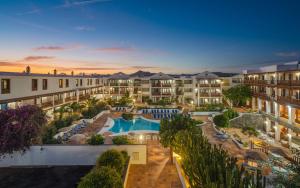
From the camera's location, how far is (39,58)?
4312 centimetres

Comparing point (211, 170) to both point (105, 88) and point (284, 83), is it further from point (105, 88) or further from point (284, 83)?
point (105, 88)

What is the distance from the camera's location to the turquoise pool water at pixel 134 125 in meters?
30.6

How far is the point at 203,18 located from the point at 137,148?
2778cm

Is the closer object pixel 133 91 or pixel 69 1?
pixel 69 1

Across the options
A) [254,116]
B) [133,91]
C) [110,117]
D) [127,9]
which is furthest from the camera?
[133,91]

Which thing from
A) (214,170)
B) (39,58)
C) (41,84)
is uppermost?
(39,58)

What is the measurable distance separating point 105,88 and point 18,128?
47.7 m

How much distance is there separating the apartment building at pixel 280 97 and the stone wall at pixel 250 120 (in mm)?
1635

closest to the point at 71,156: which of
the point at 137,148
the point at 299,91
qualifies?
the point at 137,148

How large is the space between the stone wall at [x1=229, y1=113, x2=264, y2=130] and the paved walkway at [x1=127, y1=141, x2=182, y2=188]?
1866 cm

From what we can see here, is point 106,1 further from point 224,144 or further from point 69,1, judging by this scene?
point 224,144

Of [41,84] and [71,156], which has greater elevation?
[41,84]

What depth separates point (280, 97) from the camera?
27312 mm

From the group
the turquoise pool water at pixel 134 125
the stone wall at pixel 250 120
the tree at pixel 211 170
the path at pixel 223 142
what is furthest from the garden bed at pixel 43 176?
the stone wall at pixel 250 120
